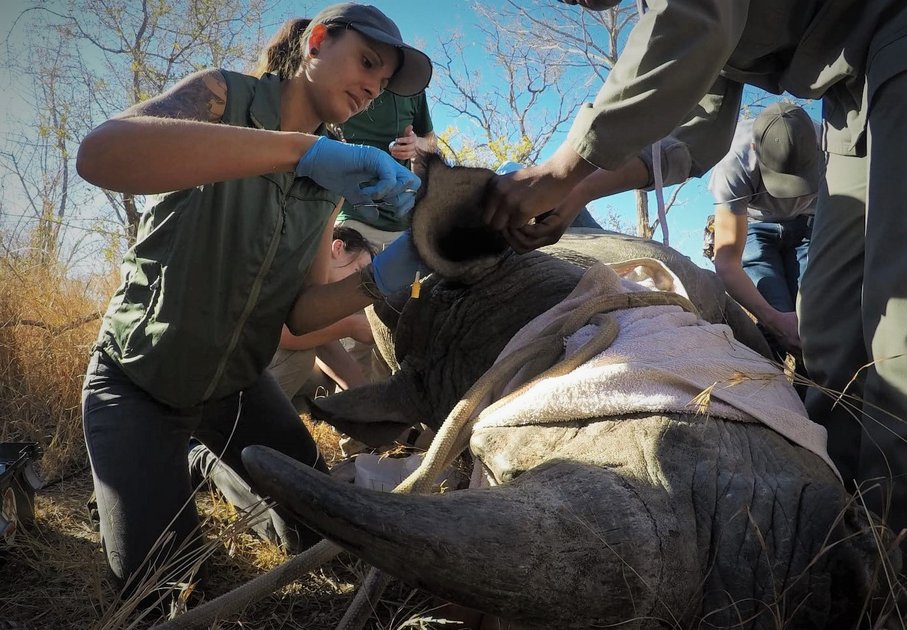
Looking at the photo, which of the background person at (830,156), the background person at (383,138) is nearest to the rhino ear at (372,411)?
the background person at (830,156)

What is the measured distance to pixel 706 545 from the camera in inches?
63.4

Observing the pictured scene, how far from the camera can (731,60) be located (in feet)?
9.32

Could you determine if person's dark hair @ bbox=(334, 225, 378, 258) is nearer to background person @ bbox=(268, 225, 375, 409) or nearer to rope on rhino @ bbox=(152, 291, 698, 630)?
background person @ bbox=(268, 225, 375, 409)

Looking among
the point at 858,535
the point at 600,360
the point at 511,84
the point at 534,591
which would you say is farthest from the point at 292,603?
the point at 511,84

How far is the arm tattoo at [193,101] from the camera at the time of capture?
308cm

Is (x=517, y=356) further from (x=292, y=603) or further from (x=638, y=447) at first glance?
(x=292, y=603)

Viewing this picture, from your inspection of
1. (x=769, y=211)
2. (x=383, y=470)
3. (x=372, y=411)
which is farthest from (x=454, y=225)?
(x=769, y=211)

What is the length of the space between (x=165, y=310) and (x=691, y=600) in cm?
260

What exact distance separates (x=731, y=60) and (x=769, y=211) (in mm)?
3618

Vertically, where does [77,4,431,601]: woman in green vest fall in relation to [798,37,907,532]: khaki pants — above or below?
above

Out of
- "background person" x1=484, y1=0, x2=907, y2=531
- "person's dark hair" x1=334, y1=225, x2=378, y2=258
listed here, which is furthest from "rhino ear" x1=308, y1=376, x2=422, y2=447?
"person's dark hair" x1=334, y1=225, x2=378, y2=258

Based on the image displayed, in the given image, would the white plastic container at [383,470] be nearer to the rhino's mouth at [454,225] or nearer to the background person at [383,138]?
the rhino's mouth at [454,225]

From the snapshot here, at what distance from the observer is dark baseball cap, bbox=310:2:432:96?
11.6 ft

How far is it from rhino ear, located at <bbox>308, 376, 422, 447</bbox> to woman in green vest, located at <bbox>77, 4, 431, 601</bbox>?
16.4 inches
